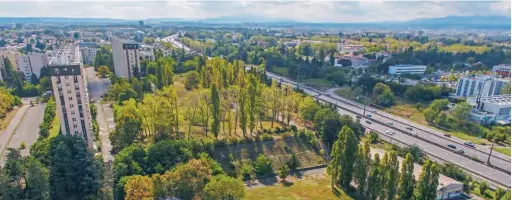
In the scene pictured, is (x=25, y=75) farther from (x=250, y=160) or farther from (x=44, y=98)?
(x=250, y=160)

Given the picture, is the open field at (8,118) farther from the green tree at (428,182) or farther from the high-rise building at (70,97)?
the green tree at (428,182)

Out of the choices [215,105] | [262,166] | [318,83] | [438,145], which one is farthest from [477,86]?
[215,105]

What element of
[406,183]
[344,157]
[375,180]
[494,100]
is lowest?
[494,100]

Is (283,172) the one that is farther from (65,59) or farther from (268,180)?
(65,59)

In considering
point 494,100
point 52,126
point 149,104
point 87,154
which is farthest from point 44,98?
point 494,100

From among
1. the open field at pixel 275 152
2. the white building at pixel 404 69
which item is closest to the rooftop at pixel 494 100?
the white building at pixel 404 69

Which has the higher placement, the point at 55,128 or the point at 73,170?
the point at 73,170
